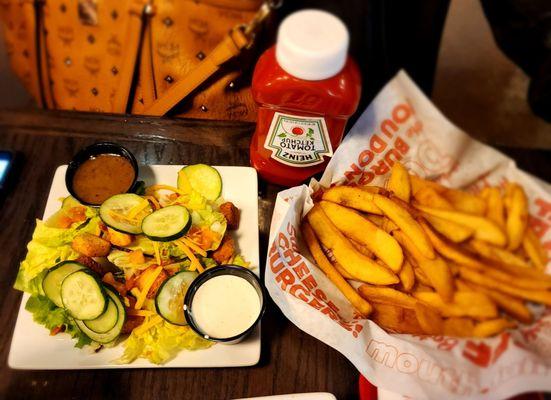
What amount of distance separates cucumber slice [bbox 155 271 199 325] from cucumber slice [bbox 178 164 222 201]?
277 mm

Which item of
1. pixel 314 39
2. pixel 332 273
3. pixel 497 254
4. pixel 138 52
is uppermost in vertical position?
pixel 314 39

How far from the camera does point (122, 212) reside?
1.25 meters

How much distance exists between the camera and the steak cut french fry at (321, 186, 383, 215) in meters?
1.03

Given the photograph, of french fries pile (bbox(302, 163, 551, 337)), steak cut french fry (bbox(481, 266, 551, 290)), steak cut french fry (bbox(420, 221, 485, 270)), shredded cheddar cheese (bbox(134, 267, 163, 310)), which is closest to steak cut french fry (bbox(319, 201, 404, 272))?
french fries pile (bbox(302, 163, 551, 337))

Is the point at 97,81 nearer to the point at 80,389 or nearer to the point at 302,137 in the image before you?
the point at 302,137

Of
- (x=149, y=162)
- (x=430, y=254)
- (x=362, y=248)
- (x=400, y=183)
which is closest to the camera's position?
(x=430, y=254)

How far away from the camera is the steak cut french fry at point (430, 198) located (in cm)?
82

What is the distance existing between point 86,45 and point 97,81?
13 centimetres

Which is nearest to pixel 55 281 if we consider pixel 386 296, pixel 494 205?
pixel 386 296

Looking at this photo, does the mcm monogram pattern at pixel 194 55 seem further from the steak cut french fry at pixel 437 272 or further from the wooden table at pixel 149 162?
the steak cut french fry at pixel 437 272

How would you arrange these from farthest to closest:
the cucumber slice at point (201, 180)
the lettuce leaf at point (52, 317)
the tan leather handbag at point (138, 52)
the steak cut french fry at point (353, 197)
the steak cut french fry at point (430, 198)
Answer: the tan leather handbag at point (138, 52) < the cucumber slice at point (201, 180) < the lettuce leaf at point (52, 317) < the steak cut french fry at point (353, 197) < the steak cut french fry at point (430, 198)

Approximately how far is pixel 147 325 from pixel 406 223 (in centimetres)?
69

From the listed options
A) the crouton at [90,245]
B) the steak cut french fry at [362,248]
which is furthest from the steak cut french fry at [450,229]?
the crouton at [90,245]

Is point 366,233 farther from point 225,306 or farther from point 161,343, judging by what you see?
point 161,343
